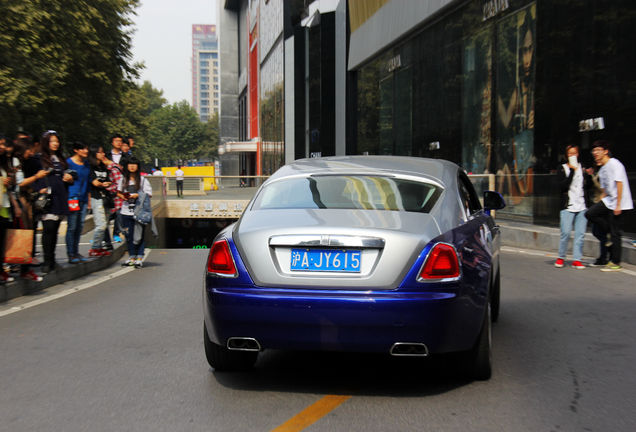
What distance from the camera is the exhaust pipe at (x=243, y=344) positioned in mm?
4145

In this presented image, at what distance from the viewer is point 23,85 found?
2133cm

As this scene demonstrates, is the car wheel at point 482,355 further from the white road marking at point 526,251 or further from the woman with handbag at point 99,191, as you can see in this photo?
the white road marking at point 526,251

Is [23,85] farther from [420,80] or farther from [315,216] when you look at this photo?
[315,216]

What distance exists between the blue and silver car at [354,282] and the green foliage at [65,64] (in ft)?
61.9

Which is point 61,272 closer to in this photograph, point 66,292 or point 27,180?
point 66,292

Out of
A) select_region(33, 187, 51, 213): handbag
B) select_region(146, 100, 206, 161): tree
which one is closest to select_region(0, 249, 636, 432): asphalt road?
select_region(33, 187, 51, 213): handbag

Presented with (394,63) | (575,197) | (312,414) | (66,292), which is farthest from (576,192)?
(394,63)

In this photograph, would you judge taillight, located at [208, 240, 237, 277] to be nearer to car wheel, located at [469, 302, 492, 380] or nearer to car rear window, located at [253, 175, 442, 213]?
car rear window, located at [253, 175, 442, 213]

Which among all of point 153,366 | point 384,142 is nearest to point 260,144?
point 384,142

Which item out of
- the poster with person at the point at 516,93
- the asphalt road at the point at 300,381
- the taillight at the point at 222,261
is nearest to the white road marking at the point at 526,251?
the poster with person at the point at 516,93

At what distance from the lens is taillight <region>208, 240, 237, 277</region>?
4.23 metres

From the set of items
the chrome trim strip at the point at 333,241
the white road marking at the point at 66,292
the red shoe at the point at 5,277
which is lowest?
the white road marking at the point at 66,292

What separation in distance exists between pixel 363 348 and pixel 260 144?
238 ft

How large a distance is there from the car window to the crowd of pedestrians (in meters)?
4.79
